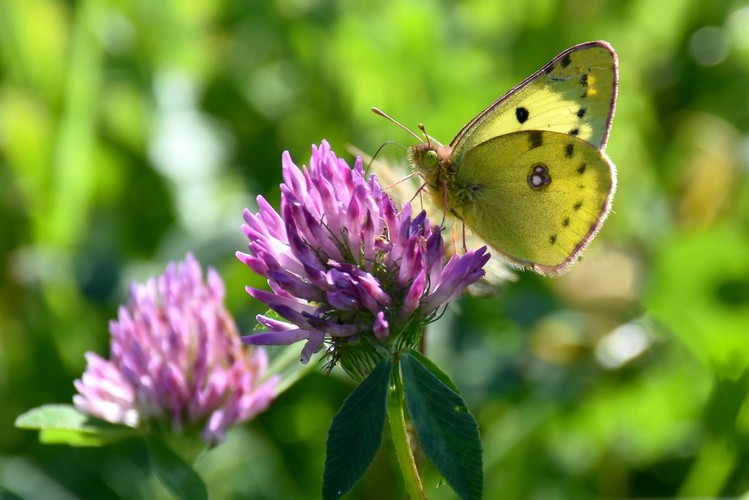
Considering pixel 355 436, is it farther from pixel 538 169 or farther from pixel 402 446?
pixel 538 169

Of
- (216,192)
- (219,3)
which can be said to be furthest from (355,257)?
(219,3)

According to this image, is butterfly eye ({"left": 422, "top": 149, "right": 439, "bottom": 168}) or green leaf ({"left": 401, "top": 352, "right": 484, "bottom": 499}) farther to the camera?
butterfly eye ({"left": 422, "top": 149, "right": 439, "bottom": 168})

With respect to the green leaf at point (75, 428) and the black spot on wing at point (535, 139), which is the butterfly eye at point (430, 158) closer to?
the black spot on wing at point (535, 139)

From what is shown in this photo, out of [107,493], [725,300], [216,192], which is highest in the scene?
[216,192]

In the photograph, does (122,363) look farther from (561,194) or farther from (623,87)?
(623,87)

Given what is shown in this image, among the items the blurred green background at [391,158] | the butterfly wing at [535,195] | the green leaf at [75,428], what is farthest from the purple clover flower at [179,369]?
the blurred green background at [391,158]

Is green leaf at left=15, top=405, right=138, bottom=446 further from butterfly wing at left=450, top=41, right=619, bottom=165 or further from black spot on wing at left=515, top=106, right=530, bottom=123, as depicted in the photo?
black spot on wing at left=515, top=106, right=530, bottom=123

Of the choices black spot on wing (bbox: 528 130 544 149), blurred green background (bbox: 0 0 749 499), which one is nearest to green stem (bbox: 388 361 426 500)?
black spot on wing (bbox: 528 130 544 149)
